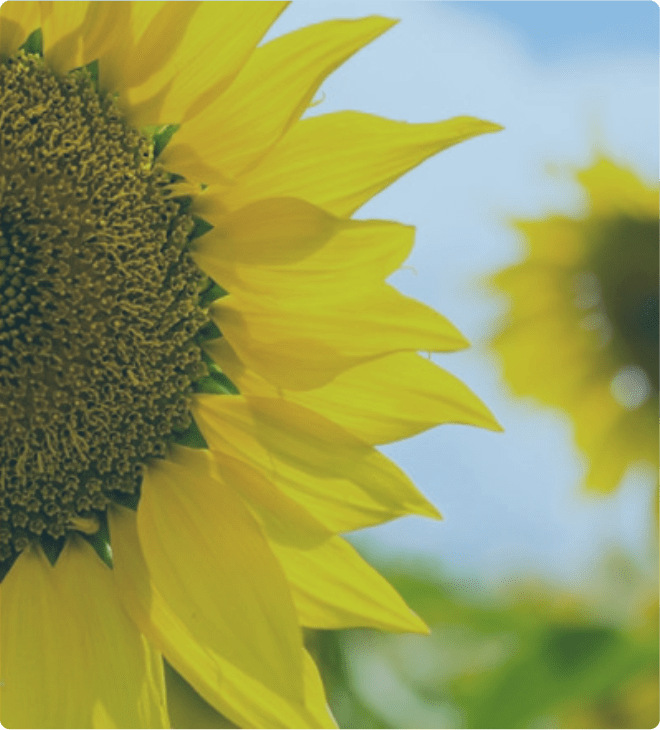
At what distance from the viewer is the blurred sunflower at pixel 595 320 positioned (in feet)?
5.67

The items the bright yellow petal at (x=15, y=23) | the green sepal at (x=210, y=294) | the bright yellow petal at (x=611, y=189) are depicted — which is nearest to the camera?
the bright yellow petal at (x=15, y=23)

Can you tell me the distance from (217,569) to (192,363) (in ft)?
0.49

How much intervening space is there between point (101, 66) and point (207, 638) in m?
0.41

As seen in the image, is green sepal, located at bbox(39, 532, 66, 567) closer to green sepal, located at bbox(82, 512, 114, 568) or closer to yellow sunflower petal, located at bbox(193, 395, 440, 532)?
green sepal, located at bbox(82, 512, 114, 568)

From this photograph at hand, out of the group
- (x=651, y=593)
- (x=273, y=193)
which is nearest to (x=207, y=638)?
(x=273, y=193)

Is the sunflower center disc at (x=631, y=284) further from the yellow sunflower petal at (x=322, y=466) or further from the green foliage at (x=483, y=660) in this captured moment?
the yellow sunflower petal at (x=322, y=466)

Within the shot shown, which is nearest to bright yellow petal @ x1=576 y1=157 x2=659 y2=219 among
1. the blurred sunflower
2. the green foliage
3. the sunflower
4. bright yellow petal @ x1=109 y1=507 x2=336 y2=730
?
the blurred sunflower

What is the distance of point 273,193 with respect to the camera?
871 mm

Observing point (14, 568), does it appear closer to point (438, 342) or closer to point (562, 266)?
point (438, 342)

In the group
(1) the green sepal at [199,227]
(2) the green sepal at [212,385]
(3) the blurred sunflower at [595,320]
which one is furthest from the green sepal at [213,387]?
(3) the blurred sunflower at [595,320]

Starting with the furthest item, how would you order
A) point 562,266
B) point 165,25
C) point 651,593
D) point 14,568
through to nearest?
point 562,266 < point 651,593 < point 14,568 < point 165,25

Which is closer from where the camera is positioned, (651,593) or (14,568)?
(14,568)

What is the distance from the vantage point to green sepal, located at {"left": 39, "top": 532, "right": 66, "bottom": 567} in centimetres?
95

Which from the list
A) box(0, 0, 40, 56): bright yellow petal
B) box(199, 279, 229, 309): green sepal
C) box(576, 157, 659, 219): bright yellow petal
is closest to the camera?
box(0, 0, 40, 56): bright yellow petal
